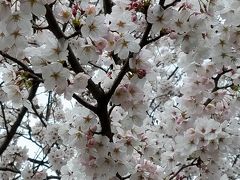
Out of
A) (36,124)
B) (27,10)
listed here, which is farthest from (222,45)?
(36,124)

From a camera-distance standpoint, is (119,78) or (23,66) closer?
(23,66)

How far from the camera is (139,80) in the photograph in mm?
2807

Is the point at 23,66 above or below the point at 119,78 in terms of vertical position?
below

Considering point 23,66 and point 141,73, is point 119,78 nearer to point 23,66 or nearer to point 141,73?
point 141,73

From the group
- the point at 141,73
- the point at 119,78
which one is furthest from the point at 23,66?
the point at 141,73

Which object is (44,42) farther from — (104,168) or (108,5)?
(108,5)

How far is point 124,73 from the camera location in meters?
2.86

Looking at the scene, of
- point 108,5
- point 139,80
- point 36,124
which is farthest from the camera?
point 36,124

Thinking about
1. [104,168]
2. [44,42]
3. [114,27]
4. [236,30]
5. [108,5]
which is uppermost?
[108,5]

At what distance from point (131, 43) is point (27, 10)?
2.17 ft

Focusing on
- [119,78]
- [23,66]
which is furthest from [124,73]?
[23,66]

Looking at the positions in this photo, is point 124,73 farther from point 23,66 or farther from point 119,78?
point 23,66

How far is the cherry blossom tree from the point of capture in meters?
2.58

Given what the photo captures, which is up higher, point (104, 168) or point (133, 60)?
point (133, 60)
